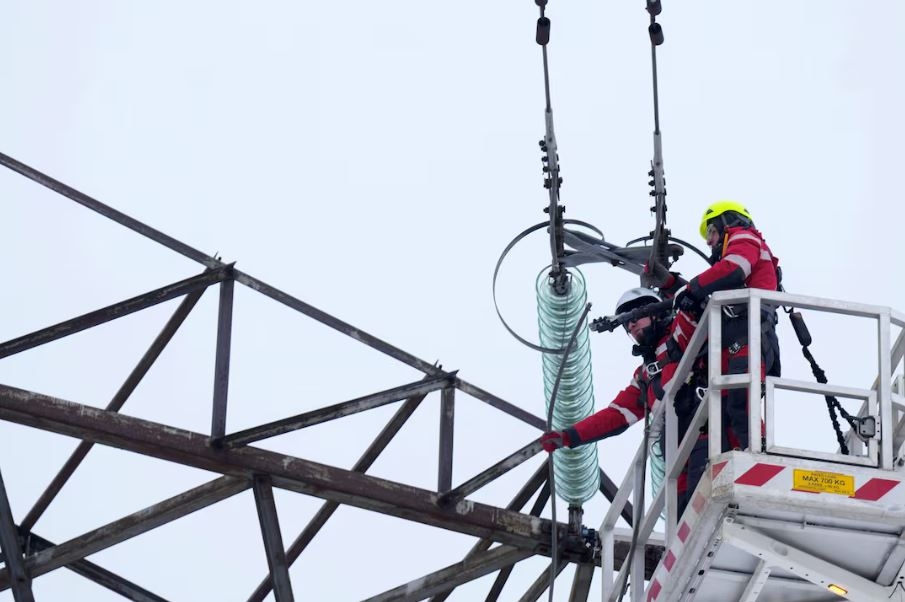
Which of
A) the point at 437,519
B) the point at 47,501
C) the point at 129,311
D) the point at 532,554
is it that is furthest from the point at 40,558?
the point at 532,554

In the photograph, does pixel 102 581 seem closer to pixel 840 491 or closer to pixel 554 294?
pixel 554 294

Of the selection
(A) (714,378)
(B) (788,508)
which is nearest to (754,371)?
(A) (714,378)

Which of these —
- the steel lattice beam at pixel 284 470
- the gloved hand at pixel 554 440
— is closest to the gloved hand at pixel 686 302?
the gloved hand at pixel 554 440

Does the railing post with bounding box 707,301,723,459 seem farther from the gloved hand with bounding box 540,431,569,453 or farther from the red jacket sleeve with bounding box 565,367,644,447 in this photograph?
the gloved hand with bounding box 540,431,569,453

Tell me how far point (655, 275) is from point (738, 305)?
7.00 ft

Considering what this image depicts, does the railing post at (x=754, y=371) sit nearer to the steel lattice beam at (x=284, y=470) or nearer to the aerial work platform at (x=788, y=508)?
the aerial work platform at (x=788, y=508)

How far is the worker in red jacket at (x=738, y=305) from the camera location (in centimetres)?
1006

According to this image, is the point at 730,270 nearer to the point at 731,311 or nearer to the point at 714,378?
the point at 731,311

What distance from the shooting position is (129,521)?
12.1m

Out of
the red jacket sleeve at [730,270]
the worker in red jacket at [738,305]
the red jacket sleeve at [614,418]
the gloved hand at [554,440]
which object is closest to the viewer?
the worker in red jacket at [738,305]

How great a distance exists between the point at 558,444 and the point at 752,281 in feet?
7.26

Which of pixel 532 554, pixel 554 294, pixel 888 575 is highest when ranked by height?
pixel 554 294

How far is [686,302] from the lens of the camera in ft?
34.6

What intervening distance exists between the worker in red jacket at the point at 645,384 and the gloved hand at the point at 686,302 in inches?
9.7
